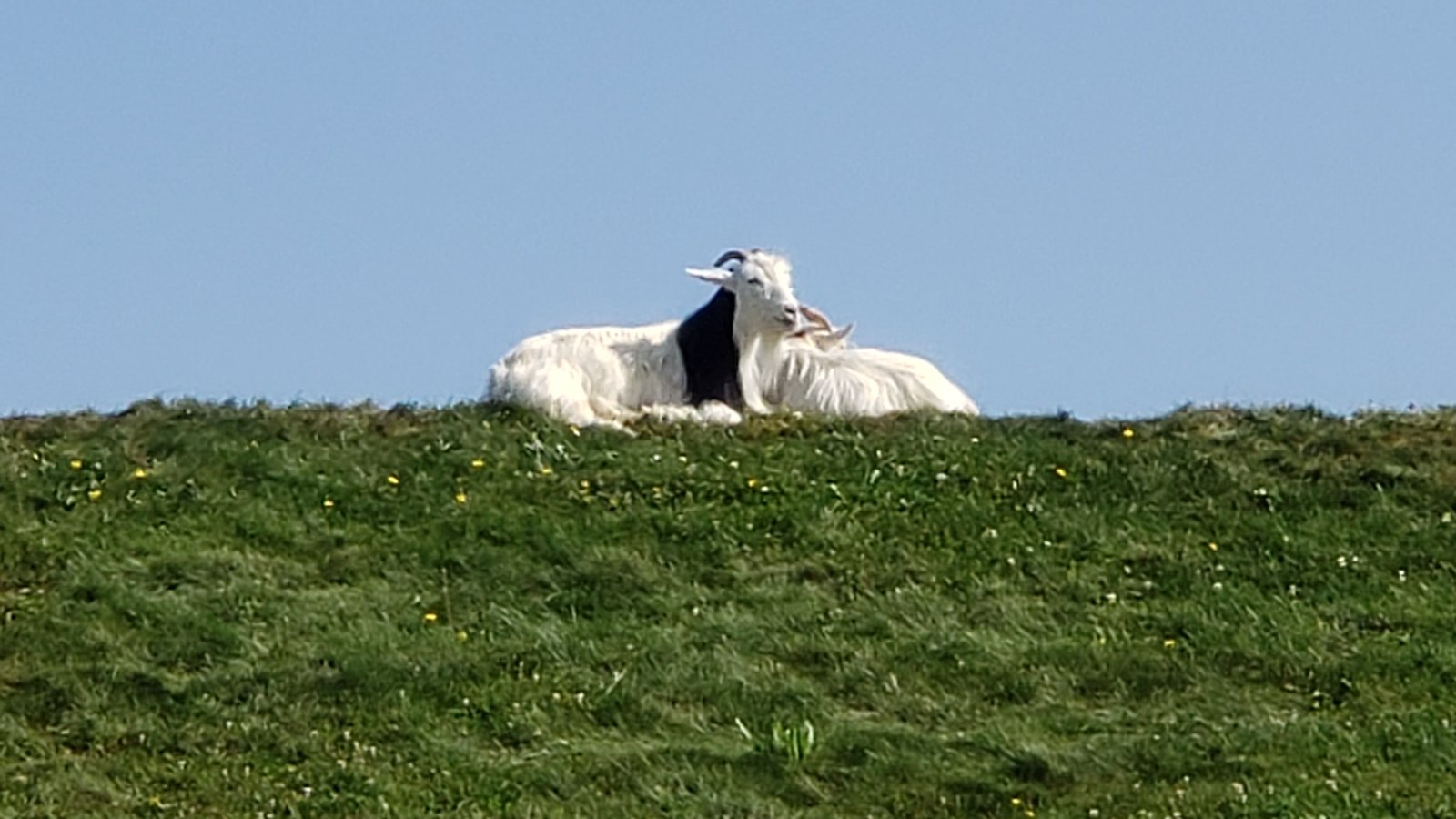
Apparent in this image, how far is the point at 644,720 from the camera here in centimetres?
1261

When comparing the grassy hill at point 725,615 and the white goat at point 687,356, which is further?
the white goat at point 687,356

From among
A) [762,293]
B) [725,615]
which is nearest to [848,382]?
[762,293]

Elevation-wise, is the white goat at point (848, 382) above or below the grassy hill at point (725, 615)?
above

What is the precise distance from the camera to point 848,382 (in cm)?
1788

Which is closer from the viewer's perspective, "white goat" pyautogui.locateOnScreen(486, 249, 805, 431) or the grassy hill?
the grassy hill

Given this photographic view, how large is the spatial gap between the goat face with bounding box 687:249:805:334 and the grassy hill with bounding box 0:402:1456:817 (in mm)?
893

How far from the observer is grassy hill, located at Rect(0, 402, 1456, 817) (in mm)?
11898

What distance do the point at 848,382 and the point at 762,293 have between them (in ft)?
2.71

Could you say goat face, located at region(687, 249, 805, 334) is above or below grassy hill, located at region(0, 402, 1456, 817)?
above

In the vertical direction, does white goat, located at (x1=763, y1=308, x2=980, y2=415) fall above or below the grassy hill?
above

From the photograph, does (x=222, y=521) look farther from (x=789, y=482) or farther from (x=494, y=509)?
(x=789, y=482)

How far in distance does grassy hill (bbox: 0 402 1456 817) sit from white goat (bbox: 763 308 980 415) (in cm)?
84

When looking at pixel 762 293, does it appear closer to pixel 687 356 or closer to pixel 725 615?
pixel 687 356

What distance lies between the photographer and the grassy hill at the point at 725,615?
39.0 feet
